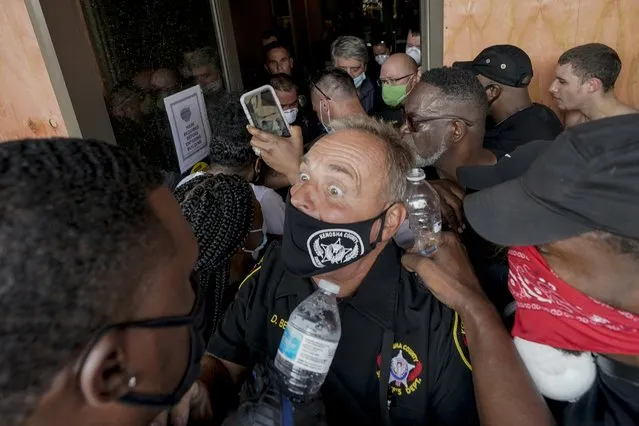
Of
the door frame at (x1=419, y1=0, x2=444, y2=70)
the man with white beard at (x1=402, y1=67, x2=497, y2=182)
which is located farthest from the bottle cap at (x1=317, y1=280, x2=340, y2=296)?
the door frame at (x1=419, y1=0, x2=444, y2=70)

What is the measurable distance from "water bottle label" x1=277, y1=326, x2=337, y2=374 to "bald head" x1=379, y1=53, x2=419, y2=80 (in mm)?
3225

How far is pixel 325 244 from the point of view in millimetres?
1576

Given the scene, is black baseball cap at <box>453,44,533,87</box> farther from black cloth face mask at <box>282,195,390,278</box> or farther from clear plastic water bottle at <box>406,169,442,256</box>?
black cloth face mask at <box>282,195,390,278</box>

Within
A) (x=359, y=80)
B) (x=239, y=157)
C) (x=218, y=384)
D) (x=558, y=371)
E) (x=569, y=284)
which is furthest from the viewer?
(x=359, y=80)

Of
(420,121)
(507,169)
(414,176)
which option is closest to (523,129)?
(420,121)

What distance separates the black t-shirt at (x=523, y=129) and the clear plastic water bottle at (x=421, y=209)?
1.05m

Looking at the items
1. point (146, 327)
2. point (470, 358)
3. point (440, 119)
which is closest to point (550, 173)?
point (470, 358)

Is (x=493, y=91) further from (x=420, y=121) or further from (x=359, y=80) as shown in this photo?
(x=359, y=80)

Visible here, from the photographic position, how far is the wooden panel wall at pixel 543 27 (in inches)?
108

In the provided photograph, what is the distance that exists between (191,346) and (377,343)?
74cm

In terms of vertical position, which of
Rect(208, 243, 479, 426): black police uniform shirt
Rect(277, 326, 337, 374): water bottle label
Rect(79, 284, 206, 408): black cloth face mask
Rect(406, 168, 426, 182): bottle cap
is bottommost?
Rect(208, 243, 479, 426): black police uniform shirt

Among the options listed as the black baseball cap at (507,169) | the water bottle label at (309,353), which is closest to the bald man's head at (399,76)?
the black baseball cap at (507,169)

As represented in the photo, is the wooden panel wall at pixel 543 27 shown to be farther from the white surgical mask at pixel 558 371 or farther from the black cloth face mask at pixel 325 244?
the white surgical mask at pixel 558 371

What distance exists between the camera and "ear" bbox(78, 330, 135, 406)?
0.69 metres
